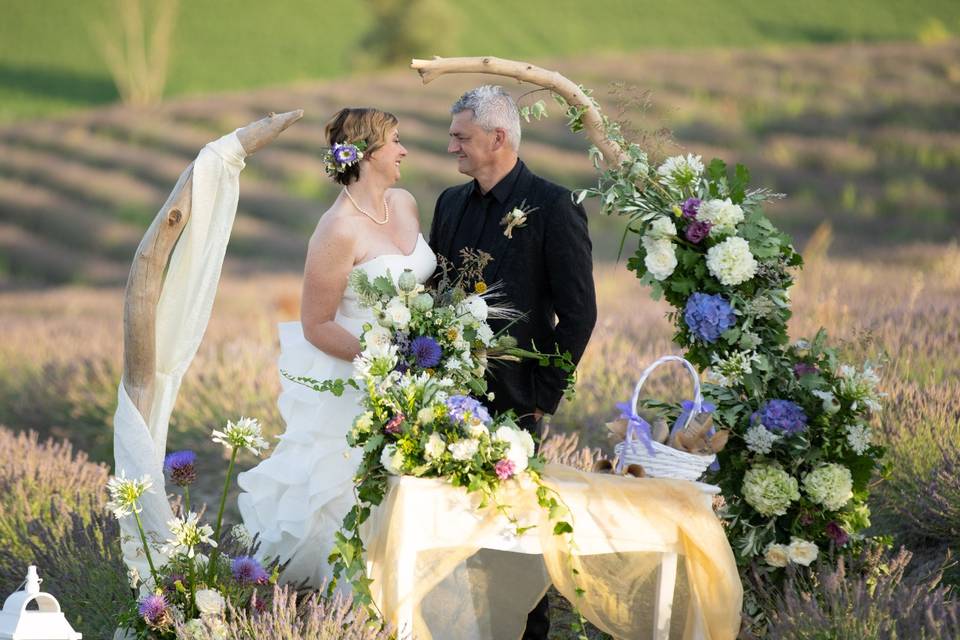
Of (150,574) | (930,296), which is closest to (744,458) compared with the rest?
(150,574)

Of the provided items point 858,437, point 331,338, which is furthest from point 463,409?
point 858,437

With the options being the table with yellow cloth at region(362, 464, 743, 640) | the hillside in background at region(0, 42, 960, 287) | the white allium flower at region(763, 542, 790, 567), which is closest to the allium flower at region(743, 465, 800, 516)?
the white allium flower at region(763, 542, 790, 567)

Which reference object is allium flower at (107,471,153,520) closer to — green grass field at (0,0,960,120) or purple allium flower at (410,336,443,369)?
purple allium flower at (410,336,443,369)

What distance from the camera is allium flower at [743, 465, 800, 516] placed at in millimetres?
3570

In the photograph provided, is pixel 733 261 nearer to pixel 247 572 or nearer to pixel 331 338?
pixel 331 338

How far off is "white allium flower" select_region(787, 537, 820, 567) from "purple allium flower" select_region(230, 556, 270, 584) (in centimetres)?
179

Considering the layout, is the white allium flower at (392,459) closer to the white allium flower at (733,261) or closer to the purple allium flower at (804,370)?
the white allium flower at (733,261)

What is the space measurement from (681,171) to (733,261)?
0.40 m

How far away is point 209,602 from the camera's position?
10.9 ft

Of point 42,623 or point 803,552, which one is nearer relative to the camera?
point 42,623

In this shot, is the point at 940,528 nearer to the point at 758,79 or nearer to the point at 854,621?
the point at 854,621

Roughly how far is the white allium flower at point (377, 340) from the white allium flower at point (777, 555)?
1.49 m

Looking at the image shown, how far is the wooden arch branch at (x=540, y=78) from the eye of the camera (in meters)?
3.70

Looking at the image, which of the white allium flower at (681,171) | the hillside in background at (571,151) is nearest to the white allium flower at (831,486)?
the white allium flower at (681,171)
